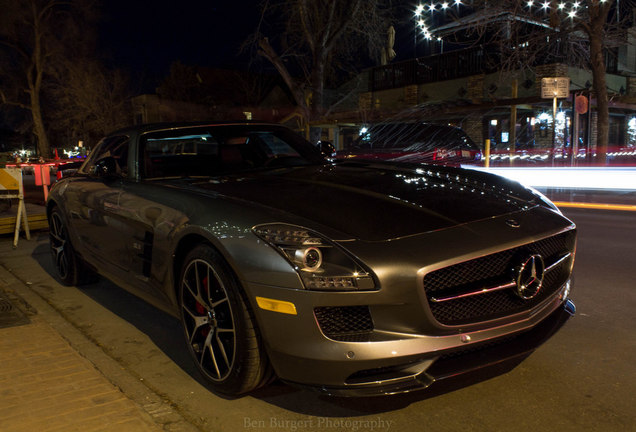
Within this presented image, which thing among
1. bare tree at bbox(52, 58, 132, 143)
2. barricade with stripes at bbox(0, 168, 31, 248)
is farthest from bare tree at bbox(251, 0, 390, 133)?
bare tree at bbox(52, 58, 132, 143)

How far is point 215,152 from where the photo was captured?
4.52 meters

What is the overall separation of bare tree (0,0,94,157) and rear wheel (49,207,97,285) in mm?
40477

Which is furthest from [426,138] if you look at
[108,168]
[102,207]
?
[102,207]

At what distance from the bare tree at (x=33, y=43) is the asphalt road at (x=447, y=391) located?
140ft

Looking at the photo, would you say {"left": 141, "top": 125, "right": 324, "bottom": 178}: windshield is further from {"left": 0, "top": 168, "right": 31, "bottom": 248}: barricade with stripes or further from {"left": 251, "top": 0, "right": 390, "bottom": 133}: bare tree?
{"left": 251, "top": 0, "right": 390, "bottom": 133}: bare tree

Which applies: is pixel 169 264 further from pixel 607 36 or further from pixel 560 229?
pixel 607 36

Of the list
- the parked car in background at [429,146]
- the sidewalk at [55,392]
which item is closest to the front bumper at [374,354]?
the sidewalk at [55,392]

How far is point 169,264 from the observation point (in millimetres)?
3318

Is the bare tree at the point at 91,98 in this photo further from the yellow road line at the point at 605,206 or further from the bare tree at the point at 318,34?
the yellow road line at the point at 605,206

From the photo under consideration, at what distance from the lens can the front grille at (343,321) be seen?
2.45 m

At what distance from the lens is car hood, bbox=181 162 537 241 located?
9.05 ft

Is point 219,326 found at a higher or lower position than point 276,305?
lower

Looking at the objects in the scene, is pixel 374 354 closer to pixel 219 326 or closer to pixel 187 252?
pixel 219 326

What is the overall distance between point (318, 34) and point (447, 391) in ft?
73.2
